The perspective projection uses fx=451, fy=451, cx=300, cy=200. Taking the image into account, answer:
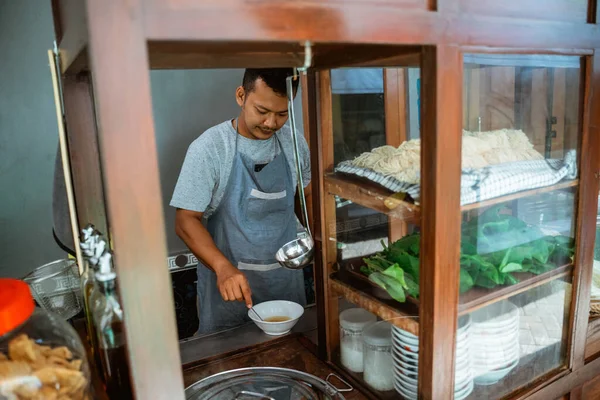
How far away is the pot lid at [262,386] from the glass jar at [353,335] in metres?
0.14

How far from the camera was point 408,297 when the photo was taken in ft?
3.33

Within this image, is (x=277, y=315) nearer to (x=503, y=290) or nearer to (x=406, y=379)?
(x=406, y=379)

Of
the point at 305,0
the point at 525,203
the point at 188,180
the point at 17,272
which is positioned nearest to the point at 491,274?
the point at 525,203

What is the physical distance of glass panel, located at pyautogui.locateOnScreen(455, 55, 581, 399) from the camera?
1023 mm

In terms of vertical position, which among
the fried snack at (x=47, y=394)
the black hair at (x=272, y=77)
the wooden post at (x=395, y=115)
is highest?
the black hair at (x=272, y=77)

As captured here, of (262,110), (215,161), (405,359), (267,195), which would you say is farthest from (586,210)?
(215,161)

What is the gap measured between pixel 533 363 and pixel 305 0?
1.14 meters

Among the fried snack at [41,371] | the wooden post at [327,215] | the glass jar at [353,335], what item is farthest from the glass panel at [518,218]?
the fried snack at [41,371]

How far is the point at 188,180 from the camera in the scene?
6.79 feet

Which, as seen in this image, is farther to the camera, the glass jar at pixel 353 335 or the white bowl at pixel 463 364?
the glass jar at pixel 353 335

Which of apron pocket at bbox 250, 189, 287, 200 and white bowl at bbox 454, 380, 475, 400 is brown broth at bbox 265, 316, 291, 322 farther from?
apron pocket at bbox 250, 189, 287, 200

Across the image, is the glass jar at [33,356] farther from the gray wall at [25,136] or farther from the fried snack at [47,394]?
the gray wall at [25,136]

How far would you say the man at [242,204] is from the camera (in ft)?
6.84

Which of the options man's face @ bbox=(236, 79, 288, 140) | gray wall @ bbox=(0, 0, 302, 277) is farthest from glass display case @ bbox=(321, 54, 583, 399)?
gray wall @ bbox=(0, 0, 302, 277)
